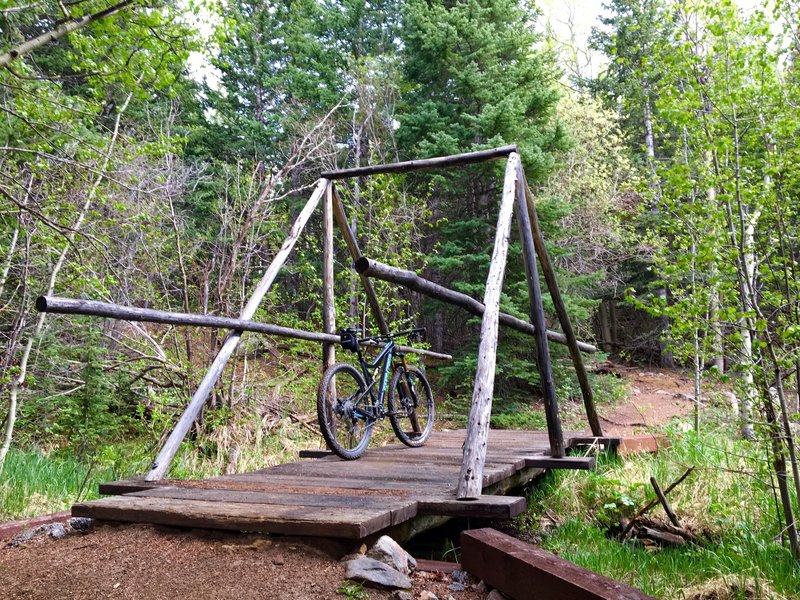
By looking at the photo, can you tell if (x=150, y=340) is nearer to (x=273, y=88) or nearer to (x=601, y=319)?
(x=273, y=88)

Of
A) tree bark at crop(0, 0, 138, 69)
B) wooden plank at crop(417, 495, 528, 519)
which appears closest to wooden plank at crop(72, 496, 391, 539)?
wooden plank at crop(417, 495, 528, 519)

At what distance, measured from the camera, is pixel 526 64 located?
Answer: 12672 mm

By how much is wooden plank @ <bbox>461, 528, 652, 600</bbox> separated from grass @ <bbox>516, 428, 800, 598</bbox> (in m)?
0.99

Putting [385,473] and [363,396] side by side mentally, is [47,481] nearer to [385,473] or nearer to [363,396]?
[363,396]

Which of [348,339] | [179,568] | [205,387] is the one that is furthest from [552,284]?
[179,568]

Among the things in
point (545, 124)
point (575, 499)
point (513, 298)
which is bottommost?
point (575, 499)

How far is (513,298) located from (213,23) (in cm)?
715

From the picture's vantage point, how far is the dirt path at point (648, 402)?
38.7 ft

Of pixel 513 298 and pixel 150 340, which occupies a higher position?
pixel 513 298

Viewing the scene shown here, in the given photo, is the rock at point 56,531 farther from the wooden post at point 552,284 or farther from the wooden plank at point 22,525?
the wooden post at point 552,284

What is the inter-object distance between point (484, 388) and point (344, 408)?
5.40 ft

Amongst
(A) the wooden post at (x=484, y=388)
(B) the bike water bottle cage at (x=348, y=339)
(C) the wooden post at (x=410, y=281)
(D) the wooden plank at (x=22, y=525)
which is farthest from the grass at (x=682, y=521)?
(D) the wooden plank at (x=22, y=525)

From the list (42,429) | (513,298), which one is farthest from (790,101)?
(42,429)

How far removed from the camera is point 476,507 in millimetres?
2473
